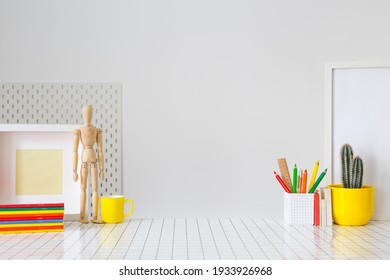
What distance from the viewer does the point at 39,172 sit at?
160 centimetres

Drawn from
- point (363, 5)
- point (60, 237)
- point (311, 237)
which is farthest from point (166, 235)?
point (363, 5)

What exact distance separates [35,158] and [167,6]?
2.82 feet

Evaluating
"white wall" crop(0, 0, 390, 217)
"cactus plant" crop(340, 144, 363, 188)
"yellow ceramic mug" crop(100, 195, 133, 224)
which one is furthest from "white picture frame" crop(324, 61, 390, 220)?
"yellow ceramic mug" crop(100, 195, 133, 224)

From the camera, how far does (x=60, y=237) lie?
1379 millimetres

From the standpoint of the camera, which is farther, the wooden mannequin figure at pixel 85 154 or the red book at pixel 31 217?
the wooden mannequin figure at pixel 85 154

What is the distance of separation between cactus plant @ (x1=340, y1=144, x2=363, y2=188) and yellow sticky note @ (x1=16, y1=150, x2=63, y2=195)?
2.79 ft

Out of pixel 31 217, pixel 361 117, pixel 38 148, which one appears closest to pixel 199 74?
pixel 361 117

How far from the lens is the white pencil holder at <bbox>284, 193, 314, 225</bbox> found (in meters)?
1.58

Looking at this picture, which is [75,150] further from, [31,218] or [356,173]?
[356,173]

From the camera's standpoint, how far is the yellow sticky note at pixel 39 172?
1.58 metres

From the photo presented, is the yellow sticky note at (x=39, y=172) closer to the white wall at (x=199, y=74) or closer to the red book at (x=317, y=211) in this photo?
the white wall at (x=199, y=74)

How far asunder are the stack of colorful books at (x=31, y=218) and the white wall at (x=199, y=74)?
0.68 meters

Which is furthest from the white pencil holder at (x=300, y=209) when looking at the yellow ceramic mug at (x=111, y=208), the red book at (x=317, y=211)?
the yellow ceramic mug at (x=111, y=208)

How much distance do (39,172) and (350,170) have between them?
3.05 feet
